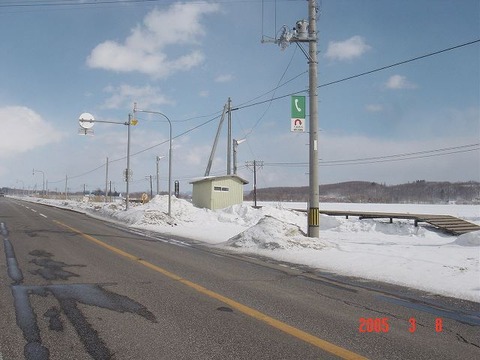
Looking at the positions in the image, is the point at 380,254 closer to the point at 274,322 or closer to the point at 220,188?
the point at 274,322

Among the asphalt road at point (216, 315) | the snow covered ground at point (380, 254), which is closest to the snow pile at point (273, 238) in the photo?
the snow covered ground at point (380, 254)

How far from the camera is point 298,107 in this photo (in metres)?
15.7

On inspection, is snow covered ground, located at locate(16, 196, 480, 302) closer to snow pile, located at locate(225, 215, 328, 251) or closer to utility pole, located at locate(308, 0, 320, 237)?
snow pile, located at locate(225, 215, 328, 251)

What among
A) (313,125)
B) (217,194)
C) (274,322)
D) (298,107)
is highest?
(298,107)

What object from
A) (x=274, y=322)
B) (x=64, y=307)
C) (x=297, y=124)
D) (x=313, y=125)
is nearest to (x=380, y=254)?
(x=313, y=125)

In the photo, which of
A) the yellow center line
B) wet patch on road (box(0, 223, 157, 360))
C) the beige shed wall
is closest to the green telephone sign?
the yellow center line

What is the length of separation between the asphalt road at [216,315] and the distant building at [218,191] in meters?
24.0

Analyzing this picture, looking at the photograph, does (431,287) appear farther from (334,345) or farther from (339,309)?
(334,345)

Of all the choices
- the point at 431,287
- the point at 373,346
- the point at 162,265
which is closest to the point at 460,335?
the point at 373,346

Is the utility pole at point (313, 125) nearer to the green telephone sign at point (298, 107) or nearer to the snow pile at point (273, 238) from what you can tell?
the green telephone sign at point (298, 107)

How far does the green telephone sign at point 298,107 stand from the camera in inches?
615

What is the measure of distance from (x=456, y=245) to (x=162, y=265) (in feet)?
35.6

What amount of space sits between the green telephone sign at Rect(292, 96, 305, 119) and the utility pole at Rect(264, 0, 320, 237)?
31cm

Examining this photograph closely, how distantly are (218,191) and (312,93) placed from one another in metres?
19.6
